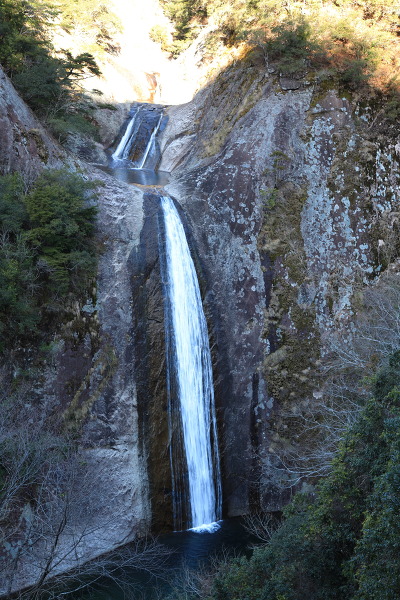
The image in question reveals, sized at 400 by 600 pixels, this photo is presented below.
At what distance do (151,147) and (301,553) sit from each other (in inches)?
959

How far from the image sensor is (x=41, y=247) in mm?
14781

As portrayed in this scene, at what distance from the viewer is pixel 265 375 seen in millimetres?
16625

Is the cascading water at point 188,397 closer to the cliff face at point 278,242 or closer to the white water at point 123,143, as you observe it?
the cliff face at point 278,242

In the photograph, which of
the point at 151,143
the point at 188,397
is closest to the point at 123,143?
the point at 151,143

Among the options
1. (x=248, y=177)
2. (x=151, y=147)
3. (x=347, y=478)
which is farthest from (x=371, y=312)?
(x=151, y=147)

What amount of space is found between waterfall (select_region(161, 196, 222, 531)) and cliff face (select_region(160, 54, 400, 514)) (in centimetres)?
52

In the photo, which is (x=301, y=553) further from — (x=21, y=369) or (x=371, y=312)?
(x=371, y=312)

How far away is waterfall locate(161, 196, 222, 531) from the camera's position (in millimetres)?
14758

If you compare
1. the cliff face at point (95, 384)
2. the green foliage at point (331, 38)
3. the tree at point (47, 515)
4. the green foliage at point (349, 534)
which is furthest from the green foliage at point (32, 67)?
the green foliage at point (349, 534)

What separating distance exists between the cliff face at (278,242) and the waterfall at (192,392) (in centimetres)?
52

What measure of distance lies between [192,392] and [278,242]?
22.2 feet

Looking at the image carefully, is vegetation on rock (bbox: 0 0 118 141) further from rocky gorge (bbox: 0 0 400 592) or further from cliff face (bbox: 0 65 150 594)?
cliff face (bbox: 0 65 150 594)

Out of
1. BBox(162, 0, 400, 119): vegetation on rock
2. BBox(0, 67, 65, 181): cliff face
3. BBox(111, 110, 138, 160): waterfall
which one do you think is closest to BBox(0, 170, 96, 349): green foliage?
BBox(0, 67, 65, 181): cliff face

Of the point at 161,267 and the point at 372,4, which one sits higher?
the point at 372,4
